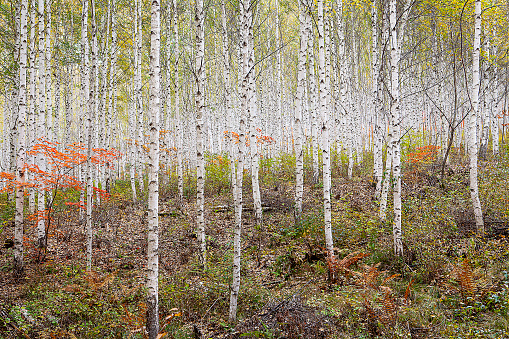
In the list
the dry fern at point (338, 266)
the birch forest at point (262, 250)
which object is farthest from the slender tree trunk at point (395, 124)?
the dry fern at point (338, 266)

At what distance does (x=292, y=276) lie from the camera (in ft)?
21.5

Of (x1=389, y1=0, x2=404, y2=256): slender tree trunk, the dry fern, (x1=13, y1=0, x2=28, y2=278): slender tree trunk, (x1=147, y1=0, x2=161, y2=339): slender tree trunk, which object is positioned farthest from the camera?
(x1=13, y1=0, x2=28, y2=278): slender tree trunk

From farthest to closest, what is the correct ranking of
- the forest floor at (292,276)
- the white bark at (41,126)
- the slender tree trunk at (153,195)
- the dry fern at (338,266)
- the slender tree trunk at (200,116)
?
1. the white bark at (41,126)
2. the slender tree trunk at (200,116)
3. the dry fern at (338,266)
4. the forest floor at (292,276)
5. the slender tree trunk at (153,195)

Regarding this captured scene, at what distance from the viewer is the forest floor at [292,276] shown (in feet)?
14.7

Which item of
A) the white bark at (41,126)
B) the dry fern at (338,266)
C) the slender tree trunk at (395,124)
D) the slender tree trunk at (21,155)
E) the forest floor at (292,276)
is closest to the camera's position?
the forest floor at (292,276)

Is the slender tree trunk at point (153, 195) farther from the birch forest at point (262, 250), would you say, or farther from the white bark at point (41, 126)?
the white bark at point (41, 126)

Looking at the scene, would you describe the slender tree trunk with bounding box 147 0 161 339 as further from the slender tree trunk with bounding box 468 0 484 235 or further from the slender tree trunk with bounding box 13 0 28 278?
the slender tree trunk with bounding box 468 0 484 235

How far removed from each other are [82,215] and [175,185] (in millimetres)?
4921

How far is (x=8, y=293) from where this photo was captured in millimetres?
5863

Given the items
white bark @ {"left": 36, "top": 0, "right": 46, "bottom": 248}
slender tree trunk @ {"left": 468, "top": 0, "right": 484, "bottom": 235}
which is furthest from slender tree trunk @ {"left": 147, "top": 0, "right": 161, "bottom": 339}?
slender tree trunk @ {"left": 468, "top": 0, "right": 484, "bottom": 235}

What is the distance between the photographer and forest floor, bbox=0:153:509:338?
4480 millimetres

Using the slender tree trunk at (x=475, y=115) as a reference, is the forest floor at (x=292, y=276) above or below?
below

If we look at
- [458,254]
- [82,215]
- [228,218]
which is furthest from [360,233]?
[82,215]

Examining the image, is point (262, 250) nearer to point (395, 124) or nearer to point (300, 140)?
point (300, 140)
